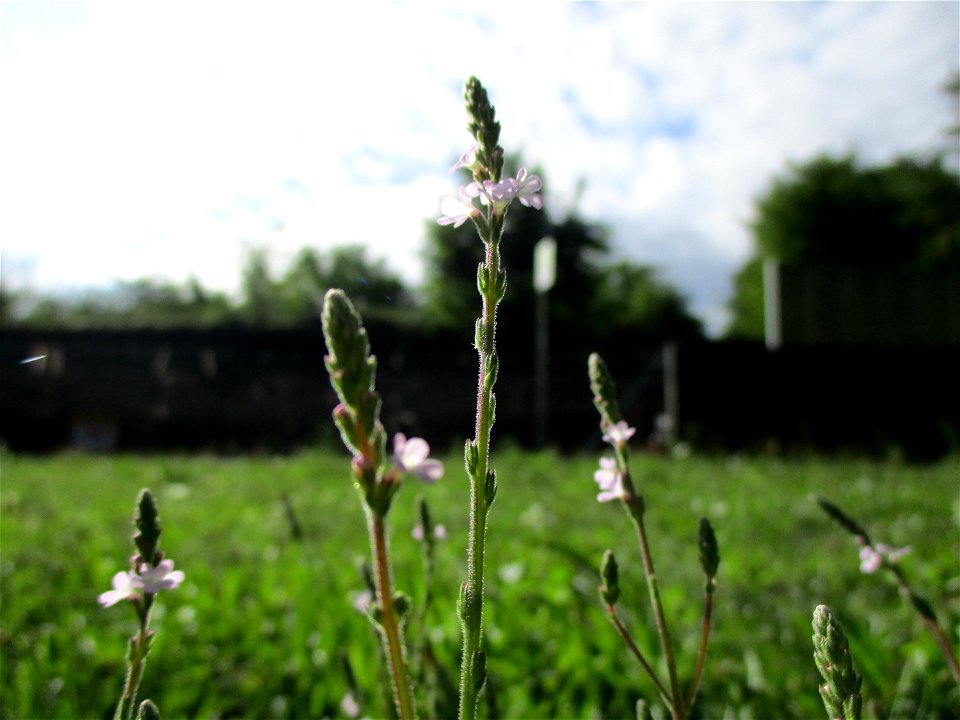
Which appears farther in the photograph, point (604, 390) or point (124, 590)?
point (604, 390)

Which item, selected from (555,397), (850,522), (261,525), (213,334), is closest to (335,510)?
(261,525)

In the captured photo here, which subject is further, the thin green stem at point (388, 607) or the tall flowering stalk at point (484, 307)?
the tall flowering stalk at point (484, 307)

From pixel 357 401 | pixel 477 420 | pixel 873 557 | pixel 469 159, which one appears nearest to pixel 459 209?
pixel 469 159

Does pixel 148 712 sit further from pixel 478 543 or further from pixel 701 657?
pixel 701 657

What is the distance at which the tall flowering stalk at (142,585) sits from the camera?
795mm

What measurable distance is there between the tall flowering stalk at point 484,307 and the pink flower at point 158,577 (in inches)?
12.2

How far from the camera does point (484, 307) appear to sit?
79 centimetres

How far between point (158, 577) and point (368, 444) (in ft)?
1.31

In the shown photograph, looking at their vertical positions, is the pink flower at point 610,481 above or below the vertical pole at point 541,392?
above

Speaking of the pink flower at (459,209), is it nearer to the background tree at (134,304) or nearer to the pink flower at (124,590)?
the pink flower at (124,590)

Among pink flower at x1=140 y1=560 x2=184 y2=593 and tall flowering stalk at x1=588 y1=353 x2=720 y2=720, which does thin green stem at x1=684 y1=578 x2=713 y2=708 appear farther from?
pink flower at x1=140 y1=560 x2=184 y2=593

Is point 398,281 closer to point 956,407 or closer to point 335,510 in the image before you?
point 956,407

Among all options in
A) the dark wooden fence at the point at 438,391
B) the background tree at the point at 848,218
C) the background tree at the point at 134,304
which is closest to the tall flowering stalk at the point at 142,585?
the dark wooden fence at the point at 438,391

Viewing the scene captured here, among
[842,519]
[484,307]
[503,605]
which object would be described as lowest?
[503,605]
